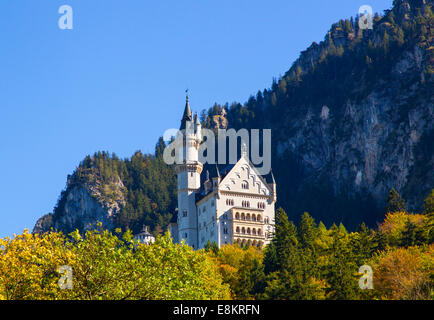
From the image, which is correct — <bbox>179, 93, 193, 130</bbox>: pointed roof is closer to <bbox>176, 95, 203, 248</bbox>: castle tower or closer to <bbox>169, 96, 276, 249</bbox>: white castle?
<bbox>169, 96, 276, 249</bbox>: white castle

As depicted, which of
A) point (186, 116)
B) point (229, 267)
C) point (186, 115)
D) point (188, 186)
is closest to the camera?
point (229, 267)

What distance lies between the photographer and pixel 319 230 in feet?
315

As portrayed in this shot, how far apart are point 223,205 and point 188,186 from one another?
10.7 m

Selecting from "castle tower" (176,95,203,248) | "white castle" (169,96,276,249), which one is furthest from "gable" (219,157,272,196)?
"castle tower" (176,95,203,248)

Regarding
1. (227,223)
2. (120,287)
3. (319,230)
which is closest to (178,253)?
(120,287)

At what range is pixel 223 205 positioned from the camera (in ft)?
449

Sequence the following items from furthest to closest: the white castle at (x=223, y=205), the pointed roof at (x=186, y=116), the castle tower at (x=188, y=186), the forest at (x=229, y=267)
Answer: the pointed roof at (x=186, y=116)
the castle tower at (x=188, y=186)
the white castle at (x=223, y=205)
the forest at (x=229, y=267)

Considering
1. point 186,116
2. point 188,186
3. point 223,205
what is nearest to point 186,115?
point 186,116

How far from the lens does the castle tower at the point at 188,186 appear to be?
14262 cm

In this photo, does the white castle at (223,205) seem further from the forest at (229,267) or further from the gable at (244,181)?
the forest at (229,267)

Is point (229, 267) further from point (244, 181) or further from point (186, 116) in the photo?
point (186, 116)

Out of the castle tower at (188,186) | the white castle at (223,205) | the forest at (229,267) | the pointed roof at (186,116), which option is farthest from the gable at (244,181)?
the forest at (229,267)

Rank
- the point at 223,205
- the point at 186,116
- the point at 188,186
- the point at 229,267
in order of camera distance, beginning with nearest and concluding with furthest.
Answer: the point at 229,267, the point at 223,205, the point at 188,186, the point at 186,116
